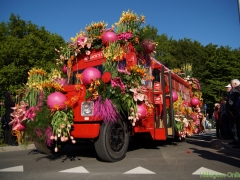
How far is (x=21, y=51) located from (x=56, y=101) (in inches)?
896

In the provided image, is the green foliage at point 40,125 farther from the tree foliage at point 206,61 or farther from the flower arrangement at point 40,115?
the tree foliage at point 206,61

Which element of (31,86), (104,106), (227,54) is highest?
(227,54)

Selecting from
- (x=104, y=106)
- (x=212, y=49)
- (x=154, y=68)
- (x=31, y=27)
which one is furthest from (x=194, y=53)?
(x=104, y=106)

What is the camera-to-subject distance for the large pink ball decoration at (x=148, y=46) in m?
6.29

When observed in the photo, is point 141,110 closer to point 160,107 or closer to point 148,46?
point 160,107

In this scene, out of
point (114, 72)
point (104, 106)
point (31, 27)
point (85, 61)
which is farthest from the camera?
point (31, 27)

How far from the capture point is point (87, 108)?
17.0ft

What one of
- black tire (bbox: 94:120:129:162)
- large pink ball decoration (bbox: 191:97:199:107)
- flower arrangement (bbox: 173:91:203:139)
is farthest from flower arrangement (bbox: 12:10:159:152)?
large pink ball decoration (bbox: 191:97:199:107)

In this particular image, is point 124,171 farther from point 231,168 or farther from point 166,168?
point 231,168

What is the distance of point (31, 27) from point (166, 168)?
30.4 m

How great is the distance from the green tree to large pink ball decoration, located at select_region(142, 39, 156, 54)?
61.0 ft

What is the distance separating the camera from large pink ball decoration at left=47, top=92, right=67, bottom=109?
501cm

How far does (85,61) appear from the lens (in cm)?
650

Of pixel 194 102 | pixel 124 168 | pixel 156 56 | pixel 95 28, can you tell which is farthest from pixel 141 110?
pixel 156 56
